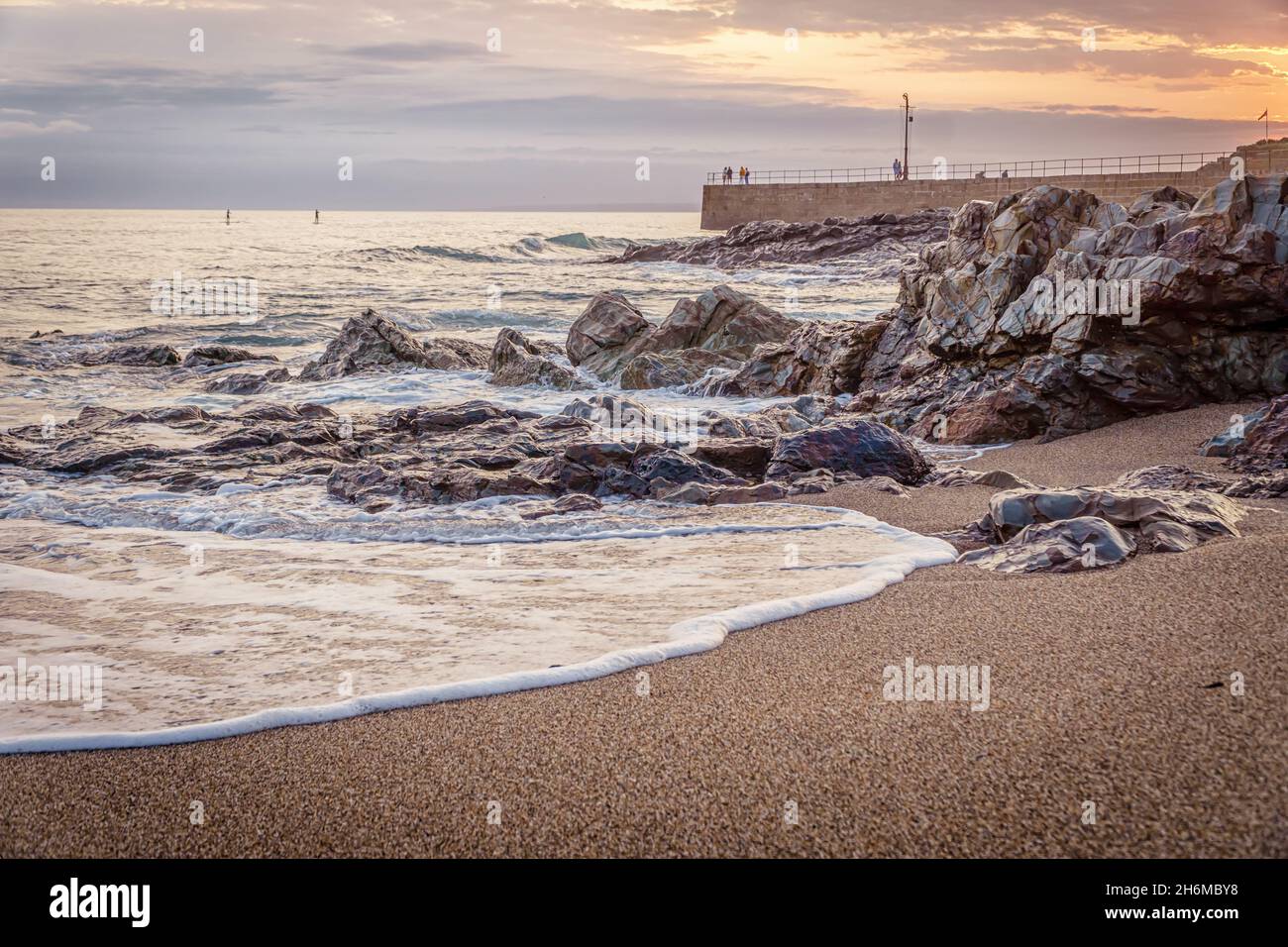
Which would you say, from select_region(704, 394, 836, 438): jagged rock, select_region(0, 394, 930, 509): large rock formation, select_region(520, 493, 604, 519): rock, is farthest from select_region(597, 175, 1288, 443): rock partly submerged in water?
select_region(520, 493, 604, 519): rock

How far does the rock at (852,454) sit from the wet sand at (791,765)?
Result: 3785mm

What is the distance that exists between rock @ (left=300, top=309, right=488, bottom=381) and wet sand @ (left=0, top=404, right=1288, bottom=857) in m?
12.7

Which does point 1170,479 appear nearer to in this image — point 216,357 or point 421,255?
point 216,357

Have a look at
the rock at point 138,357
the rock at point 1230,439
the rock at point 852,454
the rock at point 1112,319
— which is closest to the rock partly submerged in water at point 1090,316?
the rock at point 1112,319

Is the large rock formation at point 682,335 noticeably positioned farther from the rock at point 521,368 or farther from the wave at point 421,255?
the wave at point 421,255

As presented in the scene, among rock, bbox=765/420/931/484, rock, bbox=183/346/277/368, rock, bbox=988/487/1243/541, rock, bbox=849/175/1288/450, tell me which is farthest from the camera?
rock, bbox=183/346/277/368

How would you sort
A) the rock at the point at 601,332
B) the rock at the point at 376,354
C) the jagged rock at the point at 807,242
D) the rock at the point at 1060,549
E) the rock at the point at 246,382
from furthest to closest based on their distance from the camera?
the jagged rock at the point at 807,242 < the rock at the point at 601,332 < the rock at the point at 376,354 < the rock at the point at 246,382 < the rock at the point at 1060,549

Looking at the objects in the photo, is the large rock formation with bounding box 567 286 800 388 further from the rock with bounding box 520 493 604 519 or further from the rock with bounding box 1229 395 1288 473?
the rock with bounding box 1229 395 1288 473

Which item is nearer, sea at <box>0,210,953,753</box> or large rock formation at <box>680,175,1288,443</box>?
sea at <box>0,210,953,753</box>

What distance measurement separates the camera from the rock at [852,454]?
804 centimetres

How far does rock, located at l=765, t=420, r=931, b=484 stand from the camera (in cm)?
804

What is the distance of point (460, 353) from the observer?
16750 millimetres
